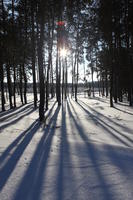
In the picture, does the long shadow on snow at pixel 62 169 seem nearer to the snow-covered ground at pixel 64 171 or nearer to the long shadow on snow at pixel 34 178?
the snow-covered ground at pixel 64 171

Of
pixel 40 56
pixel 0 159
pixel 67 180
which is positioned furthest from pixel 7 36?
pixel 67 180

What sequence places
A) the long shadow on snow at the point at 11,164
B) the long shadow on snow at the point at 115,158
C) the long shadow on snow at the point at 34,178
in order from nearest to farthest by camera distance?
the long shadow on snow at the point at 34,178, the long shadow on snow at the point at 11,164, the long shadow on snow at the point at 115,158

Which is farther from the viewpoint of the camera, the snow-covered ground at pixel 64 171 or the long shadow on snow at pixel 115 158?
the long shadow on snow at pixel 115 158

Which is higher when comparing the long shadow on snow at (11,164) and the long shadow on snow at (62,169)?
the long shadow on snow at (11,164)

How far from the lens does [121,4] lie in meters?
16.1

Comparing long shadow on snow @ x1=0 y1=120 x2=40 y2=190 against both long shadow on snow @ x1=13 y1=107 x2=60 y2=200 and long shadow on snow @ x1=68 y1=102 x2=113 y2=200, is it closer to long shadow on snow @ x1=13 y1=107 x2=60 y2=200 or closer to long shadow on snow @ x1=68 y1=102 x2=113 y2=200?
long shadow on snow @ x1=13 y1=107 x2=60 y2=200

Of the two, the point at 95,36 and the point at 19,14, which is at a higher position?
the point at 19,14

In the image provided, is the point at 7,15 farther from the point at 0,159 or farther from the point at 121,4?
the point at 0,159

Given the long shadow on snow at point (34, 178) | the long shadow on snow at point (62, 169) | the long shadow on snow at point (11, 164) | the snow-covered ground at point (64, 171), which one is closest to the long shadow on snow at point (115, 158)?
the snow-covered ground at point (64, 171)

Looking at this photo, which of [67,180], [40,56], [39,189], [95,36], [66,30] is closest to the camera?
[39,189]

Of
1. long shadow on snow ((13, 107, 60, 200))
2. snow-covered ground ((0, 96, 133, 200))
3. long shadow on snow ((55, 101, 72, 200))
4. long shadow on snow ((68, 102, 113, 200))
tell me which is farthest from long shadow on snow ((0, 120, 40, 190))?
long shadow on snow ((68, 102, 113, 200))

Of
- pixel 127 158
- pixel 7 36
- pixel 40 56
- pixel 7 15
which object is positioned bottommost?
pixel 127 158

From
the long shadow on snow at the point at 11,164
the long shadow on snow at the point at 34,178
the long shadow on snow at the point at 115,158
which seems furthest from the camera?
the long shadow on snow at the point at 115,158

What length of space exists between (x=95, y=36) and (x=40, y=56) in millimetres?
9751
